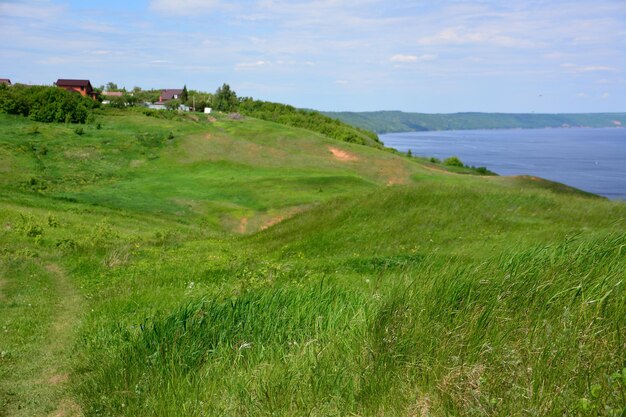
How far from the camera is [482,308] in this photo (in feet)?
28.6

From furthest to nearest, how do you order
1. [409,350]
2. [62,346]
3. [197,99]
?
[197,99], [62,346], [409,350]

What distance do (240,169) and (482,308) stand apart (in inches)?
2121

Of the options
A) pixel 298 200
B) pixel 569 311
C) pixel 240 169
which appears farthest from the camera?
pixel 240 169

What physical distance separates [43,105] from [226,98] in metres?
80.9

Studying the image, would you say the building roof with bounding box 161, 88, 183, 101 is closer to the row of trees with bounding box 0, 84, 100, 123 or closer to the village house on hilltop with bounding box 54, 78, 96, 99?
the village house on hilltop with bounding box 54, 78, 96, 99

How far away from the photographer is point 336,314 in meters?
10.9

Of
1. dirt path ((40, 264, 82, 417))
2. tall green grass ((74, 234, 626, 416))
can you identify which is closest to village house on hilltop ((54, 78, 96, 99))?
dirt path ((40, 264, 82, 417))

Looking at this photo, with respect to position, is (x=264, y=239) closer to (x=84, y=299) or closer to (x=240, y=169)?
(x=84, y=299)

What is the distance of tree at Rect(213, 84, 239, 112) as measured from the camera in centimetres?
14538

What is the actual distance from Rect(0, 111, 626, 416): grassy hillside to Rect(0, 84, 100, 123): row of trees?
46.4 m

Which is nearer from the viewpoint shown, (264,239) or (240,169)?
(264,239)

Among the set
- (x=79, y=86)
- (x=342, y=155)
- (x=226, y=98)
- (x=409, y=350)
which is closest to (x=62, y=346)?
(x=409, y=350)

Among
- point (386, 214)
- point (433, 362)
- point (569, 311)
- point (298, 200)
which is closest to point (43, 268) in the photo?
point (386, 214)

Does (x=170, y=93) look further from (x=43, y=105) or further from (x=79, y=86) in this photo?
(x=43, y=105)
